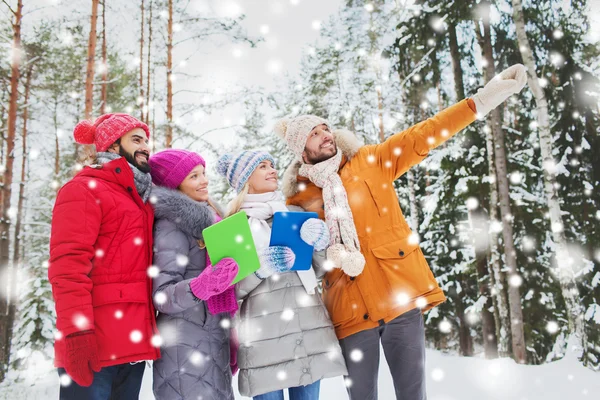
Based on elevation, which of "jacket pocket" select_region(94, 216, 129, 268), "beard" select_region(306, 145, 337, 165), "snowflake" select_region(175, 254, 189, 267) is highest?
"beard" select_region(306, 145, 337, 165)

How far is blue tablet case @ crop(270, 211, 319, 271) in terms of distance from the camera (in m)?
2.59

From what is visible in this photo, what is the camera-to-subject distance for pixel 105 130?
9.21 feet

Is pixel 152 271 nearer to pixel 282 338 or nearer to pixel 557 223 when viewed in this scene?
pixel 282 338

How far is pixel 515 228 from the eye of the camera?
8977mm

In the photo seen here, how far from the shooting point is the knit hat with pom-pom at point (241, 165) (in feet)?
9.81

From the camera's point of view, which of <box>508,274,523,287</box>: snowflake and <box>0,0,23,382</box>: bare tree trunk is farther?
<box>0,0,23,382</box>: bare tree trunk

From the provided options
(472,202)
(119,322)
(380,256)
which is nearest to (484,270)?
(472,202)

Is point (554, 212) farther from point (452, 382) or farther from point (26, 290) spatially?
point (26, 290)

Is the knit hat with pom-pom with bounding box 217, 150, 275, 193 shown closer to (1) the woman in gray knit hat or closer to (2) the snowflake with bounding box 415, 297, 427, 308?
(1) the woman in gray knit hat

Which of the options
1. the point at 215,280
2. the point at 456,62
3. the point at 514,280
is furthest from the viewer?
the point at 456,62

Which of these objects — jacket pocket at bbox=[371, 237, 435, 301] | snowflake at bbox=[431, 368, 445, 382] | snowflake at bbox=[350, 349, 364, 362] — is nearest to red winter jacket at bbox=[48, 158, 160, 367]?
snowflake at bbox=[350, 349, 364, 362]

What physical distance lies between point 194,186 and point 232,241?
77 centimetres

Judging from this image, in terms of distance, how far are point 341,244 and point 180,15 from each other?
406 inches

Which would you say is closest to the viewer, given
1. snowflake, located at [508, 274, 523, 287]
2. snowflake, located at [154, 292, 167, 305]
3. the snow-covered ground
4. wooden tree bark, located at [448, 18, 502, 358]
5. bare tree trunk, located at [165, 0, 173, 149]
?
snowflake, located at [154, 292, 167, 305]
